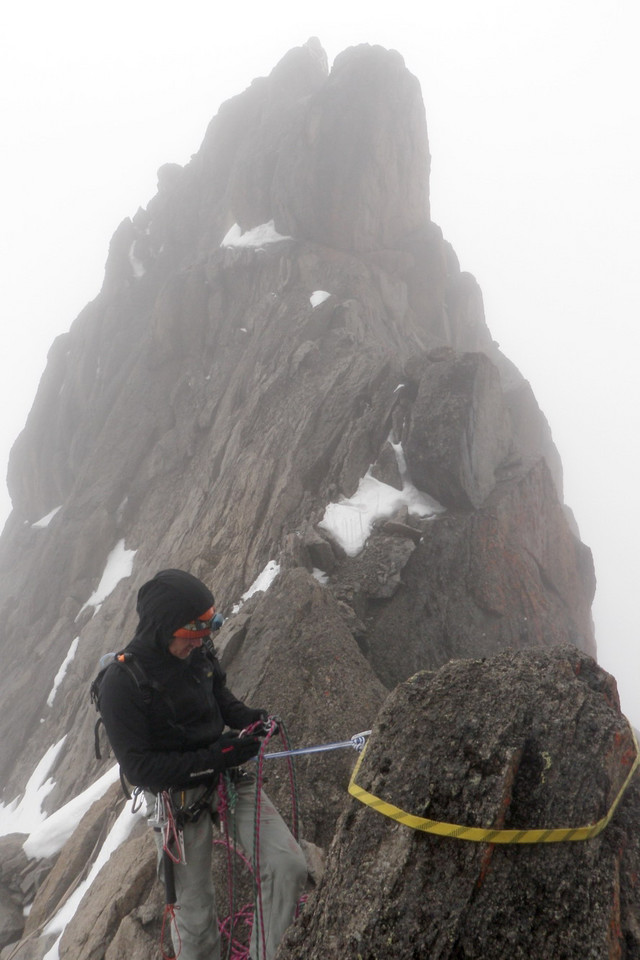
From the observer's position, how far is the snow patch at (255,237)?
33750 millimetres

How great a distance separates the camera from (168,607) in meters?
4.32

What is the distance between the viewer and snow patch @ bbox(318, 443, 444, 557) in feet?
52.8

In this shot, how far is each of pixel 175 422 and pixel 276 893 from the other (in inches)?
1087

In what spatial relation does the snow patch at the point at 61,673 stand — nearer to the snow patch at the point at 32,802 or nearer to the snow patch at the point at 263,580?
the snow patch at the point at 32,802

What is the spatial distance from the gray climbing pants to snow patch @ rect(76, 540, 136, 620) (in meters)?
21.9

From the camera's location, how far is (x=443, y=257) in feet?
116

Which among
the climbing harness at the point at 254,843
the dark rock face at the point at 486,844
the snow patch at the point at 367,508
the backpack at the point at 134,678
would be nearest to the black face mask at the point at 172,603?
the backpack at the point at 134,678

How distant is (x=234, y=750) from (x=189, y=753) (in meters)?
0.39

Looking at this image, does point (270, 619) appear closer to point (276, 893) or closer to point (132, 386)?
point (276, 893)

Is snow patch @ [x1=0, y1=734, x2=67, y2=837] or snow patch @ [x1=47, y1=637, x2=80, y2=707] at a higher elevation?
snow patch @ [x1=47, y1=637, x2=80, y2=707]

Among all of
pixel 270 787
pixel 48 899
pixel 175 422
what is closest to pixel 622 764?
pixel 270 787

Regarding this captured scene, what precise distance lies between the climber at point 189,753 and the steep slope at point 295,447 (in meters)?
2.49

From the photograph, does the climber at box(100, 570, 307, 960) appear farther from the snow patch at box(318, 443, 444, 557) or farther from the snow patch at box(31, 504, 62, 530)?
the snow patch at box(31, 504, 62, 530)

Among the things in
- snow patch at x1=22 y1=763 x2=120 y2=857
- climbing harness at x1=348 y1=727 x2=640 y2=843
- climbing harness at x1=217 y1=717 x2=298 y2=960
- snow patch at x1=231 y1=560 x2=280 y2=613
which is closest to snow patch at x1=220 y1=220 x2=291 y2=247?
snow patch at x1=231 y1=560 x2=280 y2=613
